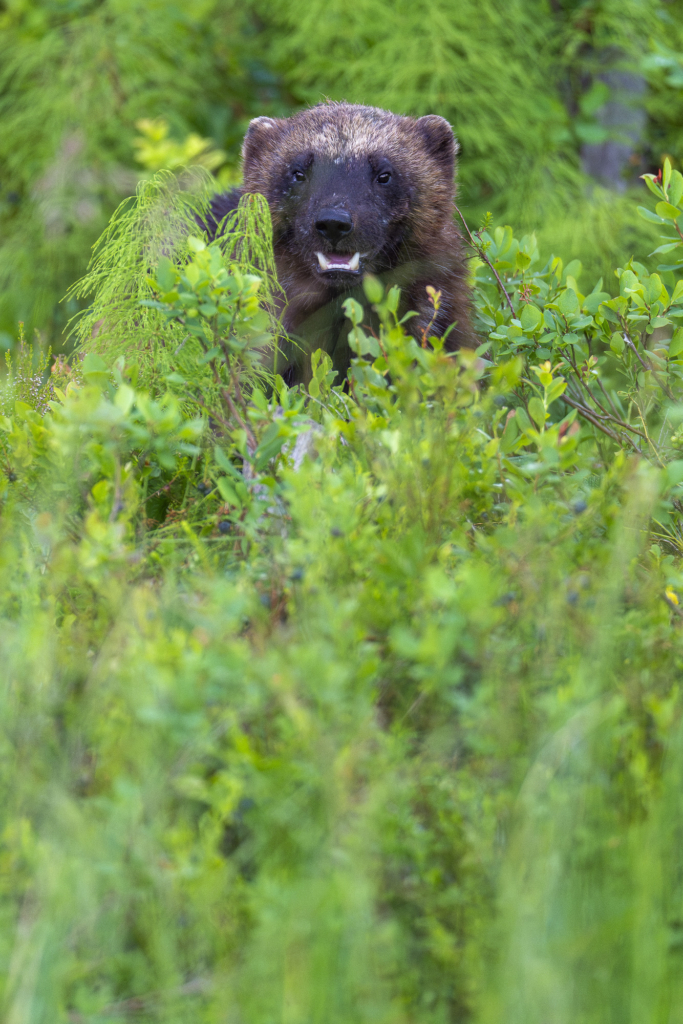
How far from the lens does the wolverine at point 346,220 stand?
3049 mm

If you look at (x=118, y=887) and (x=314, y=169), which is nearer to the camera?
(x=118, y=887)

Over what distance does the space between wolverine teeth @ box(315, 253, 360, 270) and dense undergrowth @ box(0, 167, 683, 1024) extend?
103 centimetres

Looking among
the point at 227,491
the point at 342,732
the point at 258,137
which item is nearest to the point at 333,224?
the point at 258,137

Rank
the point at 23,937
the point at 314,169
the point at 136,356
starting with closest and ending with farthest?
the point at 23,937, the point at 136,356, the point at 314,169

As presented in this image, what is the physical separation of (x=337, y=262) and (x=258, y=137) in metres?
0.77

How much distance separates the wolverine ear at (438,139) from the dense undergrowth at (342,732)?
178 cm

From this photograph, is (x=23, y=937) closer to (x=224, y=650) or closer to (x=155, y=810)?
(x=155, y=810)

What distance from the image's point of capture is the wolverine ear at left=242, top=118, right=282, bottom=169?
3472mm

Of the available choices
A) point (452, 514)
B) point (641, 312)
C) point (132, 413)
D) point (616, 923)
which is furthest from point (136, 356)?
point (616, 923)

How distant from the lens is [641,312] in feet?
8.20

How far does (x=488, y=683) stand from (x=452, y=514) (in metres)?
0.52

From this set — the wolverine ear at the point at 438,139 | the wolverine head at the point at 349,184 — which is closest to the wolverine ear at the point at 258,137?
the wolverine head at the point at 349,184

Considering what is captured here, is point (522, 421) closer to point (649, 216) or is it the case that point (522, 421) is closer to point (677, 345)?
point (677, 345)

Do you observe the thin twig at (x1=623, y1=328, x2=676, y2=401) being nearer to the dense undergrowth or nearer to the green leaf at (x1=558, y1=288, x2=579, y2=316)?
the green leaf at (x1=558, y1=288, x2=579, y2=316)
